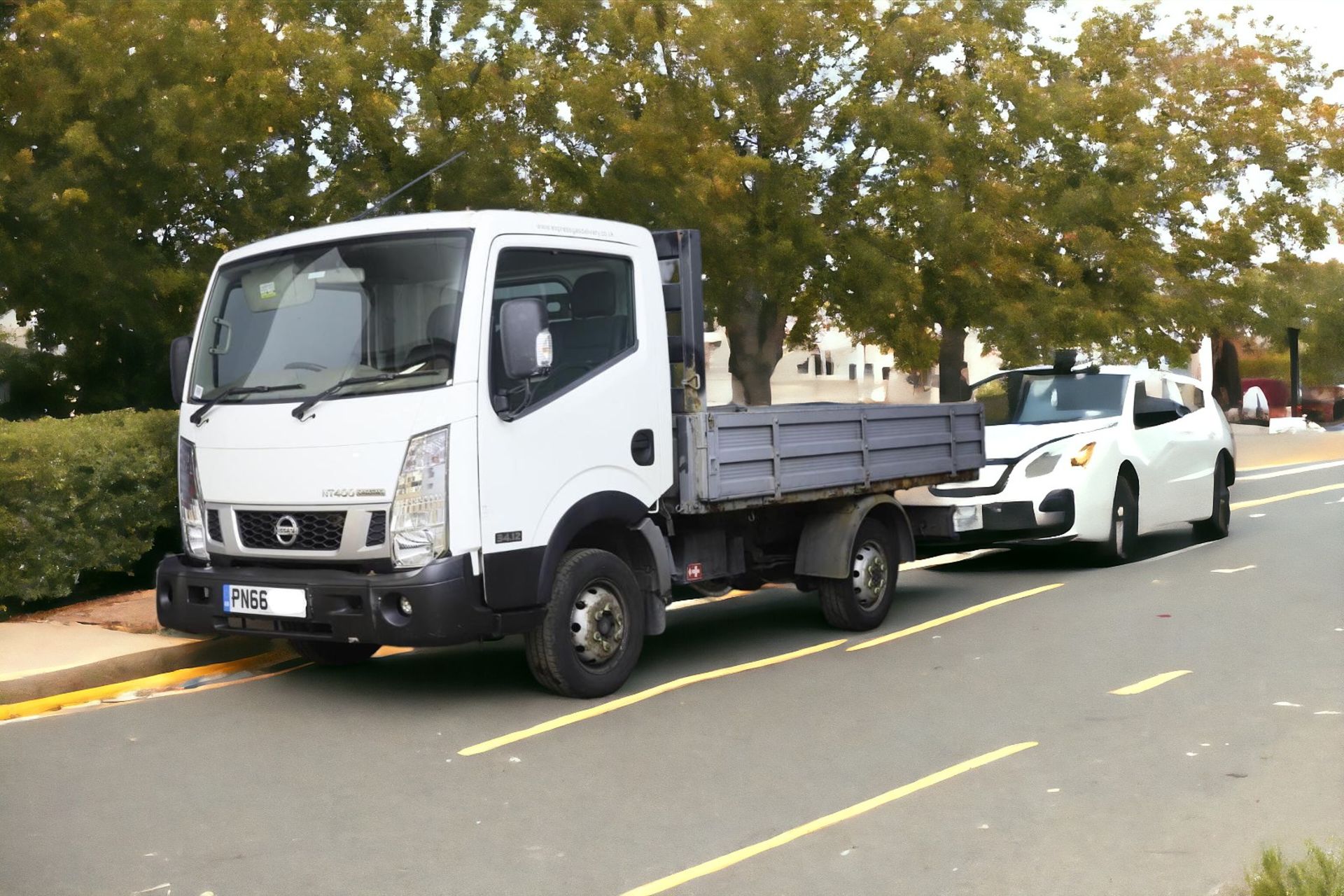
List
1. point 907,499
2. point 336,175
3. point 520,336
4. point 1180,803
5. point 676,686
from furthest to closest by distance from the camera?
point 336,175
point 907,499
point 676,686
point 520,336
point 1180,803

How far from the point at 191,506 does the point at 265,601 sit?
2.79ft

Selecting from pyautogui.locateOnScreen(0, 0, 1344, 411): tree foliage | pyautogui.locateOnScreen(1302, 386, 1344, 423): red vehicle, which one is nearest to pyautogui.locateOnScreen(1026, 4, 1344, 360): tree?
pyautogui.locateOnScreen(0, 0, 1344, 411): tree foliage

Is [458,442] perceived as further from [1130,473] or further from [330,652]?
[1130,473]

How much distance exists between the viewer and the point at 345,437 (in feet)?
22.8

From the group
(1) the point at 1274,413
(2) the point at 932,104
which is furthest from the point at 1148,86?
(1) the point at 1274,413

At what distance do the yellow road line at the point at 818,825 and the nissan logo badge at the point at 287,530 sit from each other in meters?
2.99

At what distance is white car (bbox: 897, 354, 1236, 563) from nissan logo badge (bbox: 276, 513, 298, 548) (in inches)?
184

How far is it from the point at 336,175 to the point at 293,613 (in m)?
12.6

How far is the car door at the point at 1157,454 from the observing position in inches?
514

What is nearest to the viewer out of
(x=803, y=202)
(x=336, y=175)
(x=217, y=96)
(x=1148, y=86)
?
(x=217, y=96)

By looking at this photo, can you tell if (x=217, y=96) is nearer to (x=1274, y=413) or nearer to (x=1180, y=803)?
(x=1180, y=803)

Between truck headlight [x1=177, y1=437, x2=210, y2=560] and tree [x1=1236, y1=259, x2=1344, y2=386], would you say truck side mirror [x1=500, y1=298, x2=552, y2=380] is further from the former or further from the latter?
tree [x1=1236, y1=259, x2=1344, y2=386]

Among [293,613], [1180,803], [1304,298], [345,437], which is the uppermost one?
[1304,298]

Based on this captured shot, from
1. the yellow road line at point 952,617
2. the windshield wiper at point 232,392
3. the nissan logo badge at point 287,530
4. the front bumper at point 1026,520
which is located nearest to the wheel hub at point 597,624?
the nissan logo badge at point 287,530
